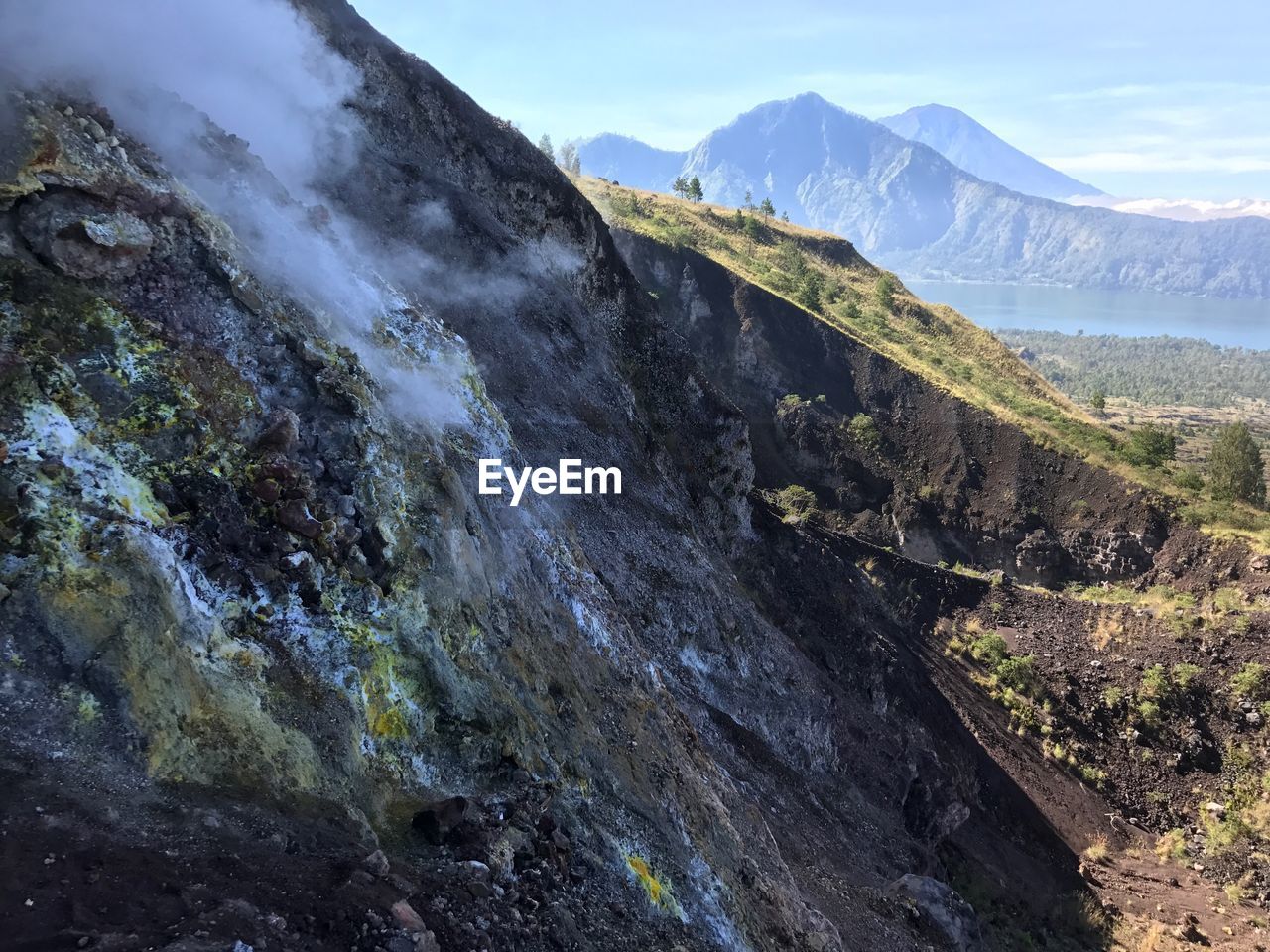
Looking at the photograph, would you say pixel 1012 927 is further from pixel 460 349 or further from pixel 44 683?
pixel 44 683

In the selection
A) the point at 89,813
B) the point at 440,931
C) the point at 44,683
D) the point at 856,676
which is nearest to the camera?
the point at 89,813

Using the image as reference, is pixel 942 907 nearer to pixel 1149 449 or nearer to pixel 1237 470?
pixel 1149 449

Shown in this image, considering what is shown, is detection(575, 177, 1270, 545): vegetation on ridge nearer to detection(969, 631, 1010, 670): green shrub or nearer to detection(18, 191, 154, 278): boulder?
detection(969, 631, 1010, 670): green shrub

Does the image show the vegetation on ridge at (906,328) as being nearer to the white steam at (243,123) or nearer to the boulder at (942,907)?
the boulder at (942,907)

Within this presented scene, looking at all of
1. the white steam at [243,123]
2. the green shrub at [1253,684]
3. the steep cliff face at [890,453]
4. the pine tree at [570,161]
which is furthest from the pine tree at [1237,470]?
the pine tree at [570,161]

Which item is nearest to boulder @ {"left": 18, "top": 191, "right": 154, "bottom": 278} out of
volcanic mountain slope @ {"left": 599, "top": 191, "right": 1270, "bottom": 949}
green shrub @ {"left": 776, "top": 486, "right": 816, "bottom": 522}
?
volcanic mountain slope @ {"left": 599, "top": 191, "right": 1270, "bottom": 949}

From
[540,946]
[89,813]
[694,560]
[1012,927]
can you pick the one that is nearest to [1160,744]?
[1012,927]
